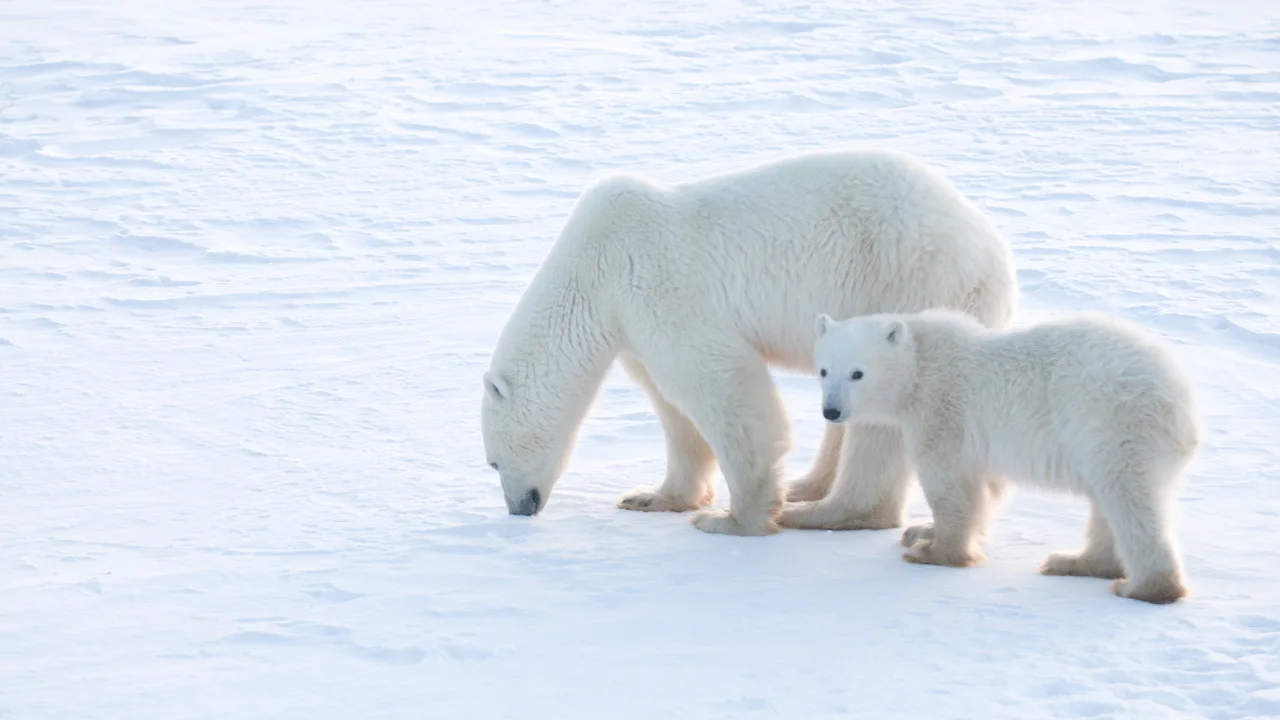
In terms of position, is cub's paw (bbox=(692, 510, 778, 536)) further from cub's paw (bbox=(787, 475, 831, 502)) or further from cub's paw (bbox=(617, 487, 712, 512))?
cub's paw (bbox=(787, 475, 831, 502))

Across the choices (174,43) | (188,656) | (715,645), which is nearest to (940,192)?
(715,645)

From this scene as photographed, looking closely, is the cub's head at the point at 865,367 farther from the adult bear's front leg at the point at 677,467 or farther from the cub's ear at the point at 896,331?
the adult bear's front leg at the point at 677,467

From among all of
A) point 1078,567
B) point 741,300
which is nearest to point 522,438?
point 741,300

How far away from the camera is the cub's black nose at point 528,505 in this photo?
532 centimetres

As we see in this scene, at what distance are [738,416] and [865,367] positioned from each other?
0.60m

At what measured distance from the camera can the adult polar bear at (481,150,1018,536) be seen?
4.99 metres

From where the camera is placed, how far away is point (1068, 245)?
30.7 ft

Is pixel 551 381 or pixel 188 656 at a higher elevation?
pixel 551 381

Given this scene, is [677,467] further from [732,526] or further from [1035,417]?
[1035,417]

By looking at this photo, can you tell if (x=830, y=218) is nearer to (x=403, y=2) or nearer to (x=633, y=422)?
(x=633, y=422)

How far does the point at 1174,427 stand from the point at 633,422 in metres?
2.96

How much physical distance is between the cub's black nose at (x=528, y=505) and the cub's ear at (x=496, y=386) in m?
0.36

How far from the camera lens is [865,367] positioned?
4.57m

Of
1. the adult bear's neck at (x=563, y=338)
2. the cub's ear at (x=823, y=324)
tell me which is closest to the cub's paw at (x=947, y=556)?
the cub's ear at (x=823, y=324)
